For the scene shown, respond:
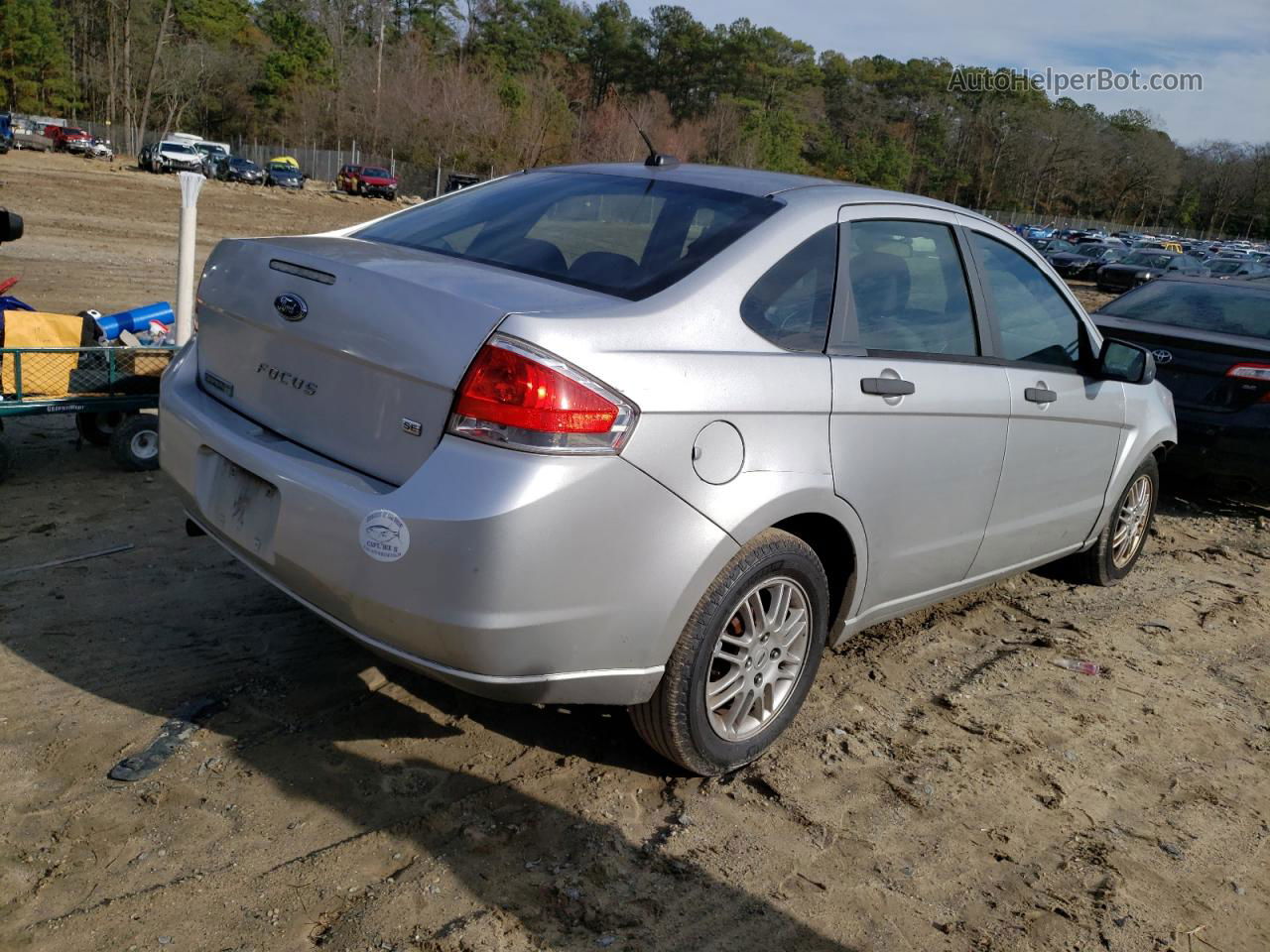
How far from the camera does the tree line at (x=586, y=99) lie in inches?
2840

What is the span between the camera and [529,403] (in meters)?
2.59

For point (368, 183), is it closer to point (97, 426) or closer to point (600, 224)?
point (97, 426)

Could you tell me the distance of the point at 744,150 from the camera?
74.2 metres

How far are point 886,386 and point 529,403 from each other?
1.34 meters

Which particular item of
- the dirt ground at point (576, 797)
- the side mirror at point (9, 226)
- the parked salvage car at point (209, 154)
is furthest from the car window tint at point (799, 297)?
the parked salvage car at point (209, 154)

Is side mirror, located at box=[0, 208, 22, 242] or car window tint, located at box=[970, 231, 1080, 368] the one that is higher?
car window tint, located at box=[970, 231, 1080, 368]

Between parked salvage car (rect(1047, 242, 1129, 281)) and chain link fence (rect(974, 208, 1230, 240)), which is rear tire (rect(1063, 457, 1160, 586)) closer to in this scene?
parked salvage car (rect(1047, 242, 1129, 281))

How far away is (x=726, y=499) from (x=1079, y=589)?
10.9 ft

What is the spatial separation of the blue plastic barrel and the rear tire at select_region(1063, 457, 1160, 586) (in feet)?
18.0

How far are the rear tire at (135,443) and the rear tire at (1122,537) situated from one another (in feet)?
16.0

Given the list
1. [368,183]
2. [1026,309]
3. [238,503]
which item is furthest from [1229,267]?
[238,503]

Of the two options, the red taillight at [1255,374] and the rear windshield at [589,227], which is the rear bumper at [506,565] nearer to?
the rear windshield at [589,227]

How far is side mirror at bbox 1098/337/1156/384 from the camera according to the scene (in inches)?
178

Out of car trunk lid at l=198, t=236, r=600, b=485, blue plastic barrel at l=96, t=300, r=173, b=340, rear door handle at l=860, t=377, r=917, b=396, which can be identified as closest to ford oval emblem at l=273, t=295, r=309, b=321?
car trunk lid at l=198, t=236, r=600, b=485
